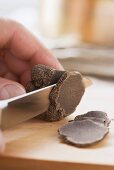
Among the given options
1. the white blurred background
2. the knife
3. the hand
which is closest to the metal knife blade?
the knife

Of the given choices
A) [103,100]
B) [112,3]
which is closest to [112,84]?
[103,100]

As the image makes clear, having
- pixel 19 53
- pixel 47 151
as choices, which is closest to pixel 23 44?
pixel 19 53

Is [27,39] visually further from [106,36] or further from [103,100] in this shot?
[106,36]

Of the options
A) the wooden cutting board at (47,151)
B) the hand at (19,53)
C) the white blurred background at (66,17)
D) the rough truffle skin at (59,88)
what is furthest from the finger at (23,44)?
the white blurred background at (66,17)

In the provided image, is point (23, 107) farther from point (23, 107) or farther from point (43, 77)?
point (43, 77)

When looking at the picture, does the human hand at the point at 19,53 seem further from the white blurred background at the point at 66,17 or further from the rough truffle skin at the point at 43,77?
the white blurred background at the point at 66,17
